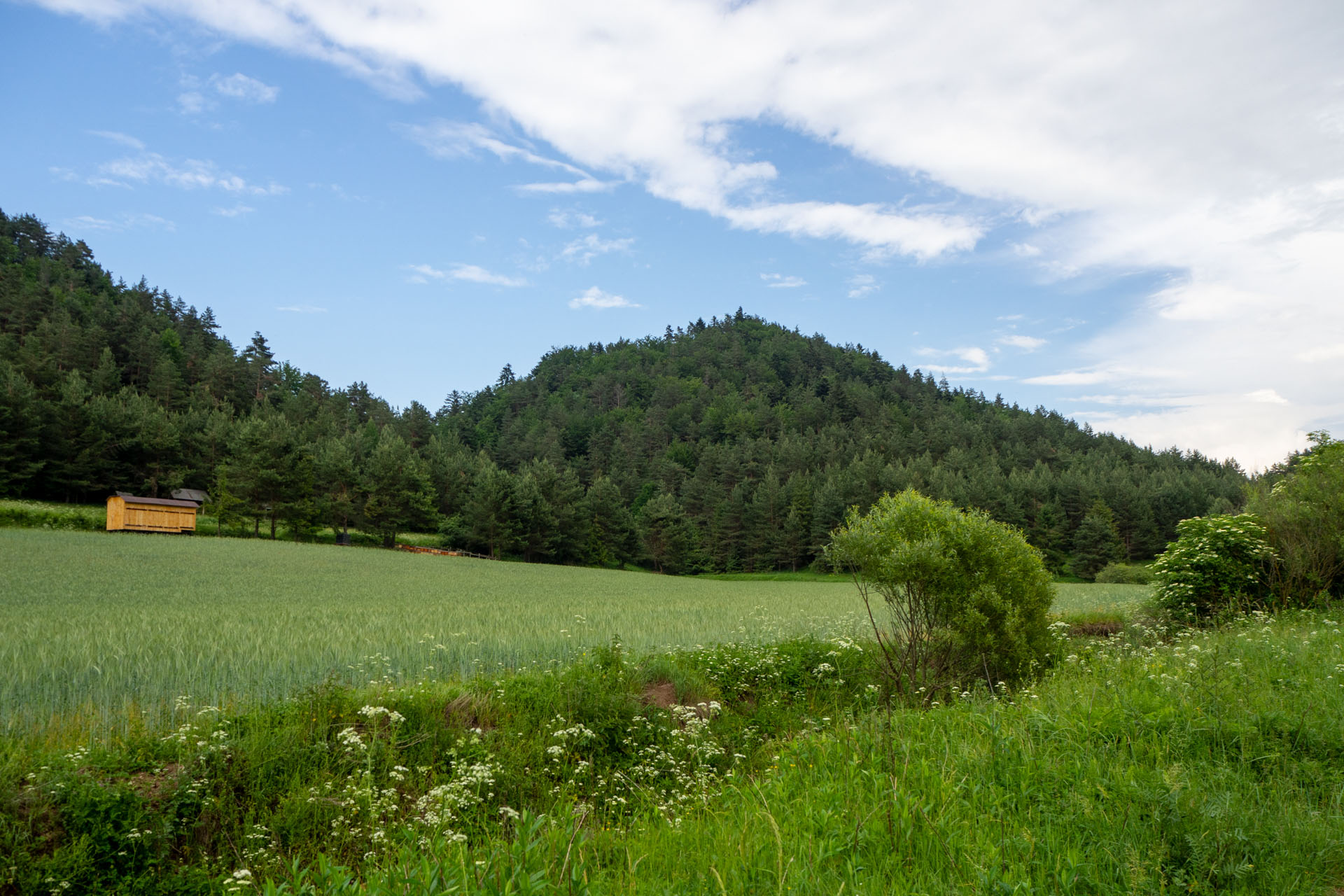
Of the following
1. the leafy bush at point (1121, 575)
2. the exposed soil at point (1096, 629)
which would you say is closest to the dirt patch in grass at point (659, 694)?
the exposed soil at point (1096, 629)

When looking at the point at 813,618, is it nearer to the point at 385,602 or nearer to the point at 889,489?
the point at 385,602

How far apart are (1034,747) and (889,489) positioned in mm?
79890

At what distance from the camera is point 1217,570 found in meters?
14.4

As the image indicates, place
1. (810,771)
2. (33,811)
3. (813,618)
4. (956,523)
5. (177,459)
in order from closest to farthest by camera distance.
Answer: (33,811) → (810,771) → (956,523) → (813,618) → (177,459)

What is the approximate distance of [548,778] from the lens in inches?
272

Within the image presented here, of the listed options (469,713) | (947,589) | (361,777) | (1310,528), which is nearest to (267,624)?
(469,713)

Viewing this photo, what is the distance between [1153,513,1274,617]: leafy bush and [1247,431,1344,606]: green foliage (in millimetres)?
317

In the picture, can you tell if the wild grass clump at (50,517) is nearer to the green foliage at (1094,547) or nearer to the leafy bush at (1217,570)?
the leafy bush at (1217,570)

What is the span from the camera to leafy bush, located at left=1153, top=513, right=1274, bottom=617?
14297mm

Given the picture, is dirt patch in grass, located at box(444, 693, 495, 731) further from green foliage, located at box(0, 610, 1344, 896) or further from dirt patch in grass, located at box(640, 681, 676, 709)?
dirt patch in grass, located at box(640, 681, 676, 709)

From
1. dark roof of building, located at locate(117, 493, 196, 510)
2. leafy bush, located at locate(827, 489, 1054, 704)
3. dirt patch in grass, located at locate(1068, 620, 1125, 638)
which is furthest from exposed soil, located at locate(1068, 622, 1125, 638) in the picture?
dark roof of building, located at locate(117, 493, 196, 510)

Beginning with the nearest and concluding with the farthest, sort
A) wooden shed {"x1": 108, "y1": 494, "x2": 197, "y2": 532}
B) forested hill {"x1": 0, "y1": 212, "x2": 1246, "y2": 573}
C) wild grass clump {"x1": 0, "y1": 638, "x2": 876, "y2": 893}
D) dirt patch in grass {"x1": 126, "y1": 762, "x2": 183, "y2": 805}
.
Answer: wild grass clump {"x1": 0, "y1": 638, "x2": 876, "y2": 893}
dirt patch in grass {"x1": 126, "y1": 762, "x2": 183, "y2": 805}
wooden shed {"x1": 108, "y1": 494, "x2": 197, "y2": 532}
forested hill {"x1": 0, "y1": 212, "x2": 1246, "y2": 573}

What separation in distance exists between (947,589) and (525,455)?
102 metres

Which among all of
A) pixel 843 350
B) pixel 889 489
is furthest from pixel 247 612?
pixel 843 350
